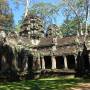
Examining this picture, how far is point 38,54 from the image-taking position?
129 ft

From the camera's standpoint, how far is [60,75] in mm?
32375

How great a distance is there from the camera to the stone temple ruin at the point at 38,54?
2955 cm

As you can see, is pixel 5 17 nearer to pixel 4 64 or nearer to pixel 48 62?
pixel 48 62

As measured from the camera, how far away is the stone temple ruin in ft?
96.9

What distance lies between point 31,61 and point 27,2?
11536 mm

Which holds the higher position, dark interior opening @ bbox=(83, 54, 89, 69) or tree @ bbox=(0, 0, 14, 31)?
tree @ bbox=(0, 0, 14, 31)

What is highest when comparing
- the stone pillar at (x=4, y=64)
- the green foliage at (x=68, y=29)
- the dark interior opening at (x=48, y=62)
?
the green foliage at (x=68, y=29)

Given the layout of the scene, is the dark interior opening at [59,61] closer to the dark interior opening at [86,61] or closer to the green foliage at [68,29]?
the dark interior opening at [86,61]

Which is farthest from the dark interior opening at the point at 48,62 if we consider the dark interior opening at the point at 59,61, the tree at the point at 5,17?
the tree at the point at 5,17

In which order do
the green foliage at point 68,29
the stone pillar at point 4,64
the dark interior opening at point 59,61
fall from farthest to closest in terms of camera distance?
the green foliage at point 68,29 → the dark interior opening at point 59,61 → the stone pillar at point 4,64

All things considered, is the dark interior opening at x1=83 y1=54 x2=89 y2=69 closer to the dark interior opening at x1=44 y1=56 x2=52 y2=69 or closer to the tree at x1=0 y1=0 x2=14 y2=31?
the dark interior opening at x1=44 y1=56 x2=52 y2=69

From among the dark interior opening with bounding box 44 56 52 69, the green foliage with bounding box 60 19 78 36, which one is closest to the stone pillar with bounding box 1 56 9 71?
the dark interior opening with bounding box 44 56 52 69

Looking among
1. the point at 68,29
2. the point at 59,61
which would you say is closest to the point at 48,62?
the point at 59,61

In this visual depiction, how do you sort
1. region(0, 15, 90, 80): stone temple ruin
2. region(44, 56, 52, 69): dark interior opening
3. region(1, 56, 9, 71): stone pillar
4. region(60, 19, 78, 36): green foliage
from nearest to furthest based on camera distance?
region(1, 56, 9, 71): stone pillar → region(0, 15, 90, 80): stone temple ruin → region(44, 56, 52, 69): dark interior opening → region(60, 19, 78, 36): green foliage
